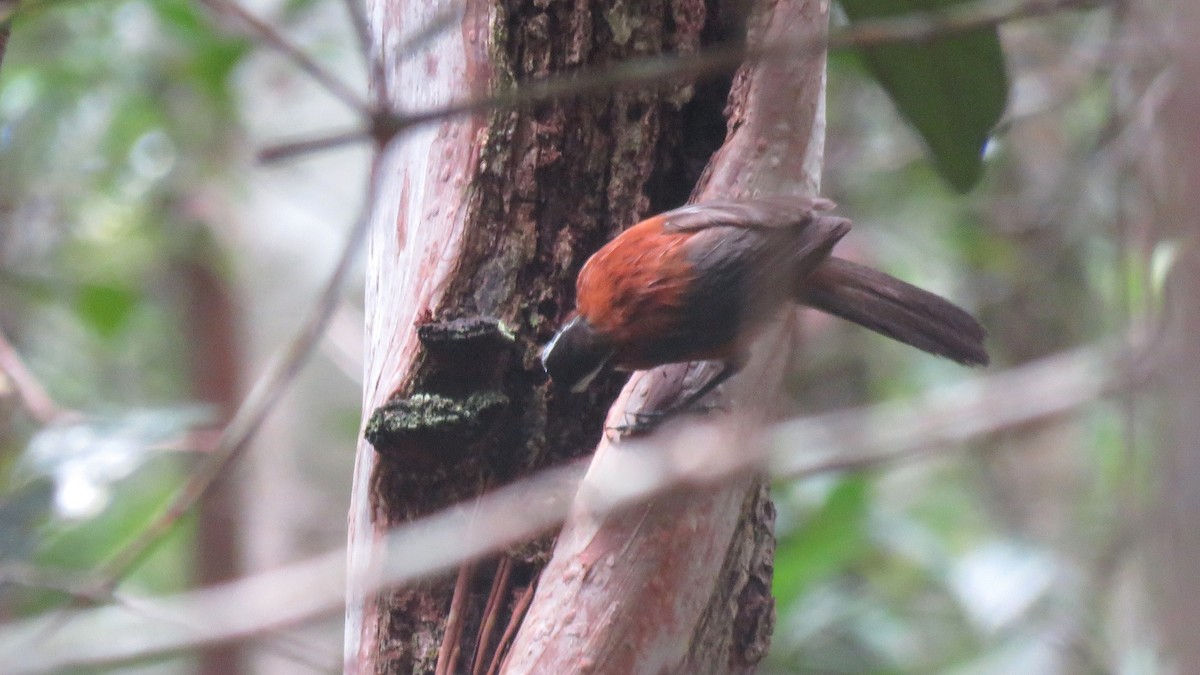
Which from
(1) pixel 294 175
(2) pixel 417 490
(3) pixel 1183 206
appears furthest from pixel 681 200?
(1) pixel 294 175

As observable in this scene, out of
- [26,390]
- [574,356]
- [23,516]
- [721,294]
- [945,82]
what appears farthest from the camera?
[26,390]

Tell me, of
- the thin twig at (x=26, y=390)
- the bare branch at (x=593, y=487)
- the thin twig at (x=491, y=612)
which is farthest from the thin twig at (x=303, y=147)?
the thin twig at (x=26, y=390)

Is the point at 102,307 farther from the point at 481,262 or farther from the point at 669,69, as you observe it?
the point at 669,69

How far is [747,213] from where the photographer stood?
66.2 inches

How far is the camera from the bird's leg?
1.52 meters

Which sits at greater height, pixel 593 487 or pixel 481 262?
pixel 481 262


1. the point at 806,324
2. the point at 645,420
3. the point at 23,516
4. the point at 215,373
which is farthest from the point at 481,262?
the point at 215,373

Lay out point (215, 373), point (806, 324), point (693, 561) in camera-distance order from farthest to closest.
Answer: point (215, 373) → point (806, 324) → point (693, 561)

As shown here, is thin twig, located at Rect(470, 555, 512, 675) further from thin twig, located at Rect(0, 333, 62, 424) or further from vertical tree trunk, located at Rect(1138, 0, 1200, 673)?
thin twig, located at Rect(0, 333, 62, 424)

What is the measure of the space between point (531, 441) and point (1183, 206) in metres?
1.18

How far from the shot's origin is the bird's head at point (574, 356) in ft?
5.07

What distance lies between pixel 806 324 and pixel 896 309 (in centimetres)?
187

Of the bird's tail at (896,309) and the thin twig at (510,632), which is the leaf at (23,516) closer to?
the thin twig at (510,632)

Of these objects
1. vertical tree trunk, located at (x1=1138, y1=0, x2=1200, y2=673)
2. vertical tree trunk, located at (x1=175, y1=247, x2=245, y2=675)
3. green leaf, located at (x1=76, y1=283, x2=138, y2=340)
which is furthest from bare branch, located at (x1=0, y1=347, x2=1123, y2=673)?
vertical tree trunk, located at (x1=175, y1=247, x2=245, y2=675)
